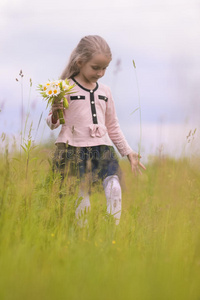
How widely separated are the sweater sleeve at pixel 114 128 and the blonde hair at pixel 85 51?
408 millimetres

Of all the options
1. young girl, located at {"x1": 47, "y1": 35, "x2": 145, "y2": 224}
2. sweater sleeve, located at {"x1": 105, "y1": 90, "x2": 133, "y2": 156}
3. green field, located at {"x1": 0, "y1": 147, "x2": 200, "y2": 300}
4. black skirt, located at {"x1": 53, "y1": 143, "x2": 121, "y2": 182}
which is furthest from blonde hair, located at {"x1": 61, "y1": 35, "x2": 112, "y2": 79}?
green field, located at {"x1": 0, "y1": 147, "x2": 200, "y2": 300}

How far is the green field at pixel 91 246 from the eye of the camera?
1814 mm

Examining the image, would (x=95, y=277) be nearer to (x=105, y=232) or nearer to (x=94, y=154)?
(x=105, y=232)

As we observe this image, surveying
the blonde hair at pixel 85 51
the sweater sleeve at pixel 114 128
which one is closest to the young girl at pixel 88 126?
the blonde hair at pixel 85 51

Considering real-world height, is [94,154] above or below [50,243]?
above

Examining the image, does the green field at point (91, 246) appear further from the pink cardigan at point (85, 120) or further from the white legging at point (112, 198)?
the pink cardigan at point (85, 120)

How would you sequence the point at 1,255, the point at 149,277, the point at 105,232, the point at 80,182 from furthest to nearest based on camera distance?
the point at 80,182 → the point at 105,232 → the point at 1,255 → the point at 149,277

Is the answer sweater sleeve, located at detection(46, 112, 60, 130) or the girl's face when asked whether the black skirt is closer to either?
sweater sleeve, located at detection(46, 112, 60, 130)

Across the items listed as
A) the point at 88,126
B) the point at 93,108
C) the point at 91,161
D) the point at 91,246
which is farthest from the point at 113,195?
the point at 91,246

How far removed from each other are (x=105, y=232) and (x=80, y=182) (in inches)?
25.8

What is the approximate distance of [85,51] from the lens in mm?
3697

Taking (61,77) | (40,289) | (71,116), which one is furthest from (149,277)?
(61,77)

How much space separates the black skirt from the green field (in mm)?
150

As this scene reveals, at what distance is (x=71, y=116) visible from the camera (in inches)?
143
